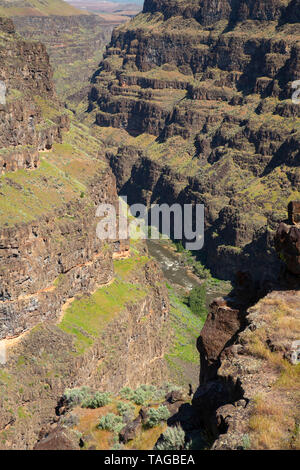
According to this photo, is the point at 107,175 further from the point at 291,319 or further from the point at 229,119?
the point at 229,119

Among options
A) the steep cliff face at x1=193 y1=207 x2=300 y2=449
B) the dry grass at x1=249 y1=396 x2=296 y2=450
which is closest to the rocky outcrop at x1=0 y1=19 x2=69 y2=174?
the steep cliff face at x1=193 y1=207 x2=300 y2=449

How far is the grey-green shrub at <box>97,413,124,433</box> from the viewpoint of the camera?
34.5 m

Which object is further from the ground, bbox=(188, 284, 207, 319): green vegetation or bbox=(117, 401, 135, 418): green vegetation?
bbox=(117, 401, 135, 418): green vegetation

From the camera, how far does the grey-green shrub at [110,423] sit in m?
34.5

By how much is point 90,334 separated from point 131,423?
35.1 meters

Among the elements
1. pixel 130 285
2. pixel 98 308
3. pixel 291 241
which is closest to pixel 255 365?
pixel 291 241

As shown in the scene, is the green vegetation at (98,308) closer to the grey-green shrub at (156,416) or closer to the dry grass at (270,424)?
the grey-green shrub at (156,416)

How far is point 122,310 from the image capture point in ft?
251

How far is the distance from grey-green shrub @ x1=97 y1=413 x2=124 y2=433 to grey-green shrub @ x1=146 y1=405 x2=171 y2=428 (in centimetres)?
204

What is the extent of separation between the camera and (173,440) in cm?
2775

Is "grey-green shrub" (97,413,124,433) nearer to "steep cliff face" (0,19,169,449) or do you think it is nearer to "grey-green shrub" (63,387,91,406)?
"grey-green shrub" (63,387,91,406)

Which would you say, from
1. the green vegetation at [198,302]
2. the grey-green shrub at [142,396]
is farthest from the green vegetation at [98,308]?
the green vegetation at [198,302]

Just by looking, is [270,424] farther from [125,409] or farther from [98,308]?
[98,308]

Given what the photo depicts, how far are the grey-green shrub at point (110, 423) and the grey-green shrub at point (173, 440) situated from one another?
6.60 metres
